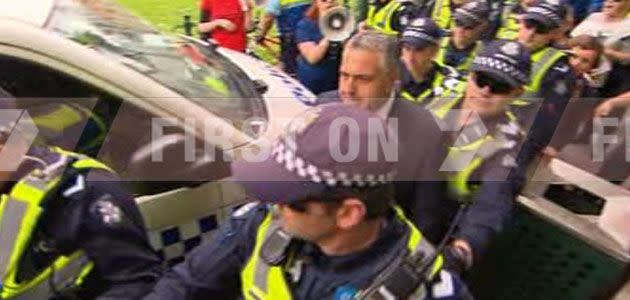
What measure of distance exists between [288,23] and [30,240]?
3953 mm

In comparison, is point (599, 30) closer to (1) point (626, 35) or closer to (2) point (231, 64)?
(1) point (626, 35)

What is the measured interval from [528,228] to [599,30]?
2.56m

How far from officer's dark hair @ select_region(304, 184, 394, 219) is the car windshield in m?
1.63

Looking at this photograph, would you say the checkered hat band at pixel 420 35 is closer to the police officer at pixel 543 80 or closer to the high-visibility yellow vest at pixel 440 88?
the high-visibility yellow vest at pixel 440 88

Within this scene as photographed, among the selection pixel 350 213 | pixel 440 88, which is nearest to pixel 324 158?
pixel 350 213

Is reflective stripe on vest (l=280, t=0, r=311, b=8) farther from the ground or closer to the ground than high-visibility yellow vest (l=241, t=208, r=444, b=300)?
farther from the ground

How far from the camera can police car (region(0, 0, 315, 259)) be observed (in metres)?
3.04

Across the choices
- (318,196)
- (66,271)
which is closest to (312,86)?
(66,271)

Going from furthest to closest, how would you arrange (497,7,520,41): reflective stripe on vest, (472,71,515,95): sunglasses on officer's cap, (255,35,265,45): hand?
(255,35,265,45): hand
(497,7,520,41): reflective stripe on vest
(472,71,515,95): sunglasses on officer's cap

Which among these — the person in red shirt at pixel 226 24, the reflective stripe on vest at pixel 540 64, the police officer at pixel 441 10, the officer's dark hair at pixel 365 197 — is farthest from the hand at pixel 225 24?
the officer's dark hair at pixel 365 197

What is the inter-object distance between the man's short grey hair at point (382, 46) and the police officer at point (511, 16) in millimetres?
1412

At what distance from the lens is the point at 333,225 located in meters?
1.77

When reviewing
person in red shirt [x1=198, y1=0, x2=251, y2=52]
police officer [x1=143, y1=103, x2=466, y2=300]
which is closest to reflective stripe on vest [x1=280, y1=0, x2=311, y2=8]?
person in red shirt [x1=198, y1=0, x2=251, y2=52]

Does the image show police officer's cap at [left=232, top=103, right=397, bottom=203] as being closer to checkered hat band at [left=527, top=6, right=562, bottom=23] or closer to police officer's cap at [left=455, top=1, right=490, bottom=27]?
checkered hat band at [left=527, top=6, right=562, bottom=23]
